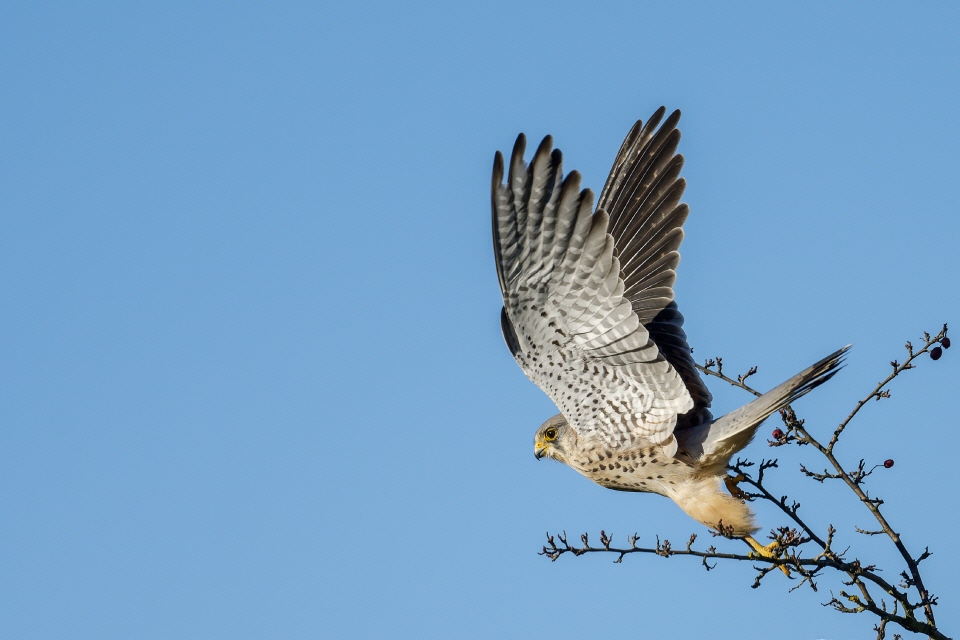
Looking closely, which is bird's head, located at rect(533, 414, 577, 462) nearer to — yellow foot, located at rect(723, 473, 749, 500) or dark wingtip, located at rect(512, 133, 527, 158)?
yellow foot, located at rect(723, 473, 749, 500)

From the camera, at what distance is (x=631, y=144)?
5.50m

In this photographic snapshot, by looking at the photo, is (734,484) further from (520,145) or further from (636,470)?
(520,145)

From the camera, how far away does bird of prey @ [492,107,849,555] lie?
4.39m

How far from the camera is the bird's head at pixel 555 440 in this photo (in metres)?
5.59

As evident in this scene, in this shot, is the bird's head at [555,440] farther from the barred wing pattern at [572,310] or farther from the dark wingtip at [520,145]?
the dark wingtip at [520,145]

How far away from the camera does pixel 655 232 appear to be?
528 centimetres

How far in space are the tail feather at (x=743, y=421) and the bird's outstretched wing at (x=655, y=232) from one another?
8.2 inches

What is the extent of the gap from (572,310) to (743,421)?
3.03 feet

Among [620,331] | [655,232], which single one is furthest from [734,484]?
[655,232]

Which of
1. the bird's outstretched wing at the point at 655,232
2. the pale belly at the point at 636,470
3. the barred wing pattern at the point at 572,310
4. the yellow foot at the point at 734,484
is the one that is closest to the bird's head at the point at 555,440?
the pale belly at the point at 636,470

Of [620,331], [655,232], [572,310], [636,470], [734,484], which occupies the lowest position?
[734,484]

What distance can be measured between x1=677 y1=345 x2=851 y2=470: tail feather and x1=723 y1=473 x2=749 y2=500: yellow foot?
0.07m

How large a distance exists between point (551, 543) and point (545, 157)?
63.5 inches

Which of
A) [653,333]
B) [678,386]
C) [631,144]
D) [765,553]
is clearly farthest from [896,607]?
[631,144]
